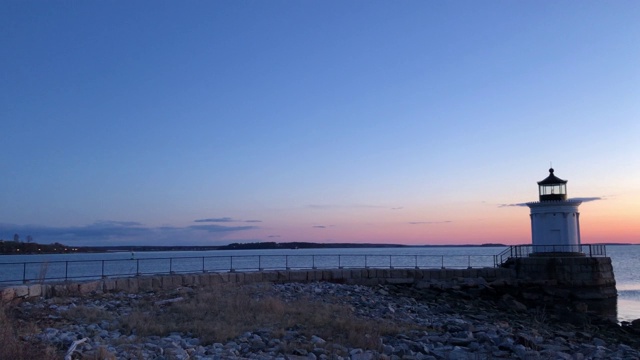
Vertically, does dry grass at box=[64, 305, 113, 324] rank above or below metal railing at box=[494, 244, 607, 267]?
below

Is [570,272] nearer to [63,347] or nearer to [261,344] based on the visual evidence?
[261,344]

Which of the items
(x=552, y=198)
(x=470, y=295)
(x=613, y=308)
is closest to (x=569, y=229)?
(x=552, y=198)

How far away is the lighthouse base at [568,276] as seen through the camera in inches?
1280

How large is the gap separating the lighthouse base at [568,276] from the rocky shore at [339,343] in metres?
9.86

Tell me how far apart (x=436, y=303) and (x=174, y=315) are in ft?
39.8

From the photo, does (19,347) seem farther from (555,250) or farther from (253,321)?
(555,250)

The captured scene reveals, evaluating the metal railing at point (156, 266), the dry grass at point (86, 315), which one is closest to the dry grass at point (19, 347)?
the dry grass at point (86, 315)

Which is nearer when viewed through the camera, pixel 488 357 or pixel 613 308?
pixel 488 357

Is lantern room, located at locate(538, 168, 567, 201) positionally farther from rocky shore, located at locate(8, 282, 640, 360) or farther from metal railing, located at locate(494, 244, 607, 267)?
rocky shore, located at locate(8, 282, 640, 360)

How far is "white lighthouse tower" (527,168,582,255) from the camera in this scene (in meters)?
33.6

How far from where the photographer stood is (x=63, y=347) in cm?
1116

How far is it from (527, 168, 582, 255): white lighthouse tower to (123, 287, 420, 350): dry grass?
19.5 metres

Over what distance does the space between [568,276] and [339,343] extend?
24.1m

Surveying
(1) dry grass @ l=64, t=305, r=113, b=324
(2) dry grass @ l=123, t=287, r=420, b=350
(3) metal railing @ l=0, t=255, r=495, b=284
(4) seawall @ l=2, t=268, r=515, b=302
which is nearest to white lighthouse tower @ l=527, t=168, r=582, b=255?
(4) seawall @ l=2, t=268, r=515, b=302
